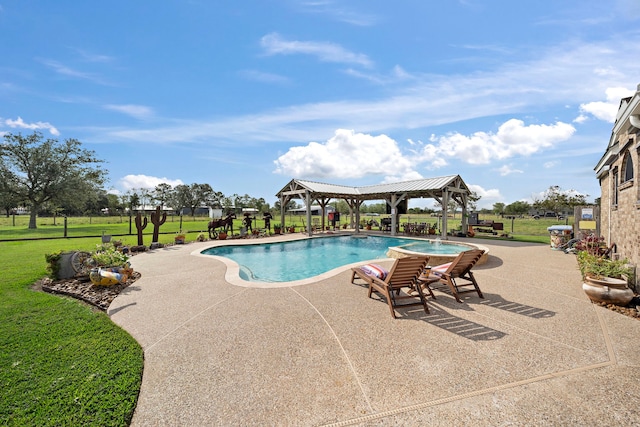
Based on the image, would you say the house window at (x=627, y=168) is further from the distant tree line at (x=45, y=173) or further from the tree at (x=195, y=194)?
the tree at (x=195, y=194)

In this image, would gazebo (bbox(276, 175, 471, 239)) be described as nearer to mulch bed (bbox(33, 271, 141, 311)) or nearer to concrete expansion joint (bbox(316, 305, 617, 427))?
mulch bed (bbox(33, 271, 141, 311))

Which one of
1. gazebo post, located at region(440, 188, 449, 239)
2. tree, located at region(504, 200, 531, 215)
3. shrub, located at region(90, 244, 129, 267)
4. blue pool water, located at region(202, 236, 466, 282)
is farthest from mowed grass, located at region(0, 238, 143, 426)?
tree, located at region(504, 200, 531, 215)

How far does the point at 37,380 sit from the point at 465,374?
13.3 ft

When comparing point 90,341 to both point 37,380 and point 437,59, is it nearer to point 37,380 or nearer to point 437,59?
point 37,380

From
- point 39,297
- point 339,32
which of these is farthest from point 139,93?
point 39,297

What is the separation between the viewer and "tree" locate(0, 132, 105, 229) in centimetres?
2381

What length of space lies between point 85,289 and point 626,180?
12.2m

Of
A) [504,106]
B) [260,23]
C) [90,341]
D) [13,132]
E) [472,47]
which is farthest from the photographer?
[13,132]

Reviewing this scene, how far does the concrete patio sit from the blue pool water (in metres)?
3.47

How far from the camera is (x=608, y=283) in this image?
4402mm

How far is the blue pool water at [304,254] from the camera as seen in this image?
28.1ft

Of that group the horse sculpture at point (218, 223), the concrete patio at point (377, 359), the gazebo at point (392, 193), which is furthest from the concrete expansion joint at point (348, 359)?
the gazebo at point (392, 193)

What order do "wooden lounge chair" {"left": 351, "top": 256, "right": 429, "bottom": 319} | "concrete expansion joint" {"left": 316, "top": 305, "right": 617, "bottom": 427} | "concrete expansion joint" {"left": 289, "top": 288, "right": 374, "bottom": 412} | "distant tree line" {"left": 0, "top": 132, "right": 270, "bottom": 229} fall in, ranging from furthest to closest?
"distant tree line" {"left": 0, "top": 132, "right": 270, "bottom": 229}, "wooden lounge chair" {"left": 351, "top": 256, "right": 429, "bottom": 319}, "concrete expansion joint" {"left": 289, "top": 288, "right": 374, "bottom": 412}, "concrete expansion joint" {"left": 316, "top": 305, "right": 617, "bottom": 427}

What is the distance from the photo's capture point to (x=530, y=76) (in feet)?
23.8
